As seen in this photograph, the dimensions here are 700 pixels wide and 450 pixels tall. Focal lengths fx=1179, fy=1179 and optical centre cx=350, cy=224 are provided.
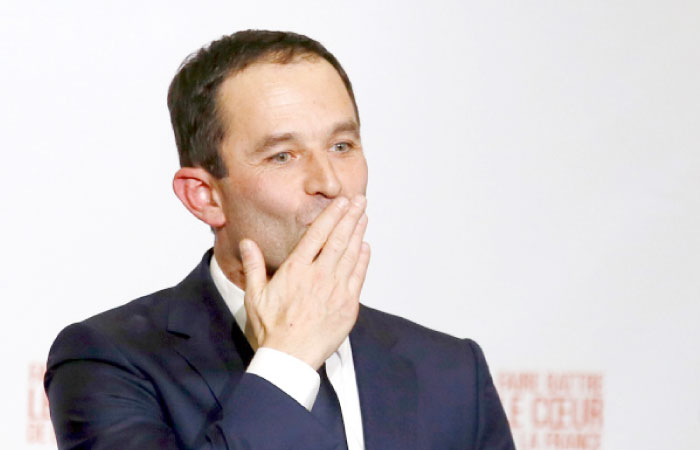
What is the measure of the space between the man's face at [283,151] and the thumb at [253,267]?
83mm

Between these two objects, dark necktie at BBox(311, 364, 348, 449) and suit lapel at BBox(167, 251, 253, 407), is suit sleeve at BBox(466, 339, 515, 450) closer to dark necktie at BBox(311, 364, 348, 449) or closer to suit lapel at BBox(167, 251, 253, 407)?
dark necktie at BBox(311, 364, 348, 449)

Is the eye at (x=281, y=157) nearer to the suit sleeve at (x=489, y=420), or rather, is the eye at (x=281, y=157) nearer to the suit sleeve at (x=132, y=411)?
the suit sleeve at (x=132, y=411)

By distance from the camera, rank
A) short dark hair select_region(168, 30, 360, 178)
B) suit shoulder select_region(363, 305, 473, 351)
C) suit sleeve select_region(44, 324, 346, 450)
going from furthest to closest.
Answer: suit shoulder select_region(363, 305, 473, 351)
short dark hair select_region(168, 30, 360, 178)
suit sleeve select_region(44, 324, 346, 450)

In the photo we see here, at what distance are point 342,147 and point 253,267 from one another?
292 mm

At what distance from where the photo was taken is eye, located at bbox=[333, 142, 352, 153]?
2068 mm

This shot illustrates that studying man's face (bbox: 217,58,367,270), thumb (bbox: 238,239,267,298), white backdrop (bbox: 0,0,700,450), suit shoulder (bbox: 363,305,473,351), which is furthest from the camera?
white backdrop (bbox: 0,0,700,450)

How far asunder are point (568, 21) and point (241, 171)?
1630 mm

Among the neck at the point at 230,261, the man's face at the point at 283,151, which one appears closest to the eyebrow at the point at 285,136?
the man's face at the point at 283,151

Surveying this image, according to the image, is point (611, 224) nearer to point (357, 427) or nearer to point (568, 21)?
point (568, 21)

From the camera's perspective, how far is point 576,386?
331 centimetres

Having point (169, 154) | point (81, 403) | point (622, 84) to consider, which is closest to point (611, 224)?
point (622, 84)

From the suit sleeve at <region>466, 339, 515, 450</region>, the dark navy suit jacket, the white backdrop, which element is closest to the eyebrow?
the dark navy suit jacket

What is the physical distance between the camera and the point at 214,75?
2.18 m

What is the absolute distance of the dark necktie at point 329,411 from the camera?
203 centimetres
